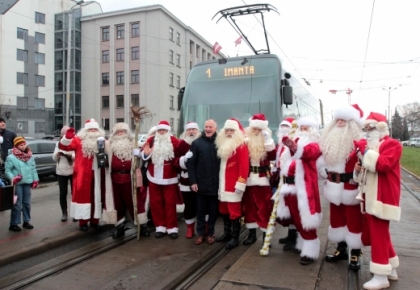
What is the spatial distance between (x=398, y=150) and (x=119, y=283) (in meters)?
3.27

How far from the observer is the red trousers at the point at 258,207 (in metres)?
5.30

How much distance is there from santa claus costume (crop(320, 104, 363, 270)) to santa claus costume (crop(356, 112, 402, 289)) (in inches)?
11.6

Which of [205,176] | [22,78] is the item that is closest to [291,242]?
[205,176]

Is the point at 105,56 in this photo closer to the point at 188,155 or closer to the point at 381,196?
the point at 188,155

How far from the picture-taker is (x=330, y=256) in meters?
4.69

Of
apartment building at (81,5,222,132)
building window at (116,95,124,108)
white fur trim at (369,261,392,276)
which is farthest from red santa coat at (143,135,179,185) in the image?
building window at (116,95,124,108)

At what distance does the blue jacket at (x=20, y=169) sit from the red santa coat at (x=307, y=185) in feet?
13.6

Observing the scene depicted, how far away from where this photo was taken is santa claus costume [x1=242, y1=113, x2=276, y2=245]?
→ 207 inches

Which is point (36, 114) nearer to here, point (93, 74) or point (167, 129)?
point (93, 74)

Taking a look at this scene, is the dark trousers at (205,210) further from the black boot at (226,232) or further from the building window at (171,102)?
the building window at (171,102)

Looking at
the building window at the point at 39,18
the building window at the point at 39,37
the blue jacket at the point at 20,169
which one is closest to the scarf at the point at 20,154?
the blue jacket at the point at 20,169

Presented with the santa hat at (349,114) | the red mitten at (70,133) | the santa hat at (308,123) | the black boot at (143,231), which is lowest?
the black boot at (143,231)

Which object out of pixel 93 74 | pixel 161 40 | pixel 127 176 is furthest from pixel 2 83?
pixel 127 176

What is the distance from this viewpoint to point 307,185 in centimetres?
450
